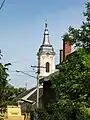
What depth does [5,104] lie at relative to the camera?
24.2 metres

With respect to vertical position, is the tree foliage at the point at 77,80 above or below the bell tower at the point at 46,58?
below

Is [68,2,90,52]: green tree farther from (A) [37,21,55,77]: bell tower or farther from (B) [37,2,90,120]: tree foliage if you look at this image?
(A) [37,21,55,77]: bell tower

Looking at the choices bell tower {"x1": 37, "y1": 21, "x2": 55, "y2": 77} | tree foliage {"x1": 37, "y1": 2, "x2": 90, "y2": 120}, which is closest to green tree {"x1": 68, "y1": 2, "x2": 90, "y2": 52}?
tree foliage {"x1": 37, "y1": 2, "x2": 90, "y2": 120}

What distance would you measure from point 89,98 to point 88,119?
112 centimetres

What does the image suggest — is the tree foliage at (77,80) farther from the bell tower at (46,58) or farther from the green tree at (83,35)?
the bell tower at (46,58)

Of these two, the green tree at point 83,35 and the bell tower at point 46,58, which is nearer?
the green tree at point 83,35

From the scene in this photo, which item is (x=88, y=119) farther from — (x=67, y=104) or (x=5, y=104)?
(x=5, y=104)

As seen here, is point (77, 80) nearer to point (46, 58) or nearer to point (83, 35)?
point (83, 35)

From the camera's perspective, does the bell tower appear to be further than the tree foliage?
Yes

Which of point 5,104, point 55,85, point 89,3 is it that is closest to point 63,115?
point 55,85

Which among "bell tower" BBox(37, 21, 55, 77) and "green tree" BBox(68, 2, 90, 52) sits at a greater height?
"bell tower" BBox(37, 21, 55, 77)

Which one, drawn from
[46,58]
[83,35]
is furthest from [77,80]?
[46,58]

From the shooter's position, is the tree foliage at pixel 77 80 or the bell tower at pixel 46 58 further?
the bell tower at pixel 46 58

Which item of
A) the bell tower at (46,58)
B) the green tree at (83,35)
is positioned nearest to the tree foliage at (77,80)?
the green tree at (83,35)
